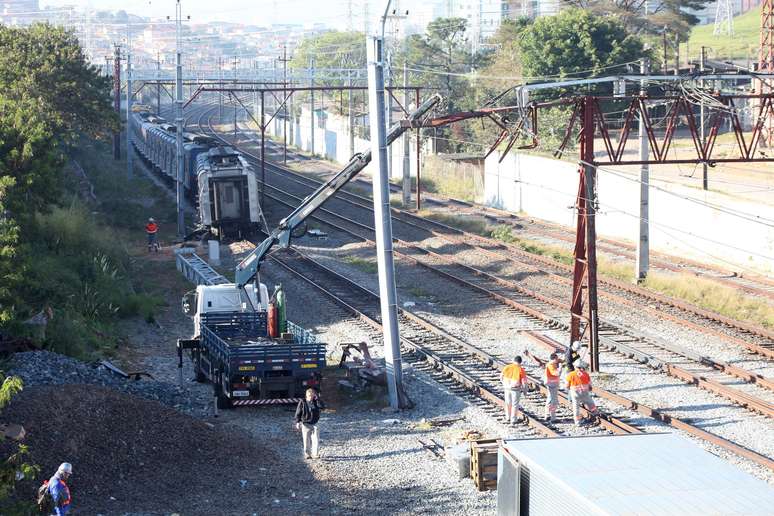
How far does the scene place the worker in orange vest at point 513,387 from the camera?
60.9 ft

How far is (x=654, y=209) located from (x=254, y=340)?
23.3 metres

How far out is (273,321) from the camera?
21.9 m

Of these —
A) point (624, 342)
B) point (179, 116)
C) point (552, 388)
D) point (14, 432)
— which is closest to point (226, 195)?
point (179, 116)

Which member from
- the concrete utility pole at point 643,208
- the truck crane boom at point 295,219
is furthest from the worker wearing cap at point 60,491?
the concrete utility pole at point 643,208

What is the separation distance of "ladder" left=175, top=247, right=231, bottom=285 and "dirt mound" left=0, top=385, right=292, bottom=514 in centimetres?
1315

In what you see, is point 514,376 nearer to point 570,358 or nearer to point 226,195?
point 570,358

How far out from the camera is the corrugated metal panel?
9.95 metres

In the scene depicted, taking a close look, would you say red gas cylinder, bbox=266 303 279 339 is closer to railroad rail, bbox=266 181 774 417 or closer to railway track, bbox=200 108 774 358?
railroad rail, bbox=266 181 774 417

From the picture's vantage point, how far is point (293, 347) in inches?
772

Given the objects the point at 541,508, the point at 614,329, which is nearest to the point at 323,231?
the point at 614,329

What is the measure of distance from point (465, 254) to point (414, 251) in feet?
6.37

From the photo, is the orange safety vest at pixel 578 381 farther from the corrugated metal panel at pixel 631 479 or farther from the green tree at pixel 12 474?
the green tree at pixel 12 474

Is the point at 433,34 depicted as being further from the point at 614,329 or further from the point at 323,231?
the point at 614,329

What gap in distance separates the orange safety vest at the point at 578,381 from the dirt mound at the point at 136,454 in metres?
5.17
